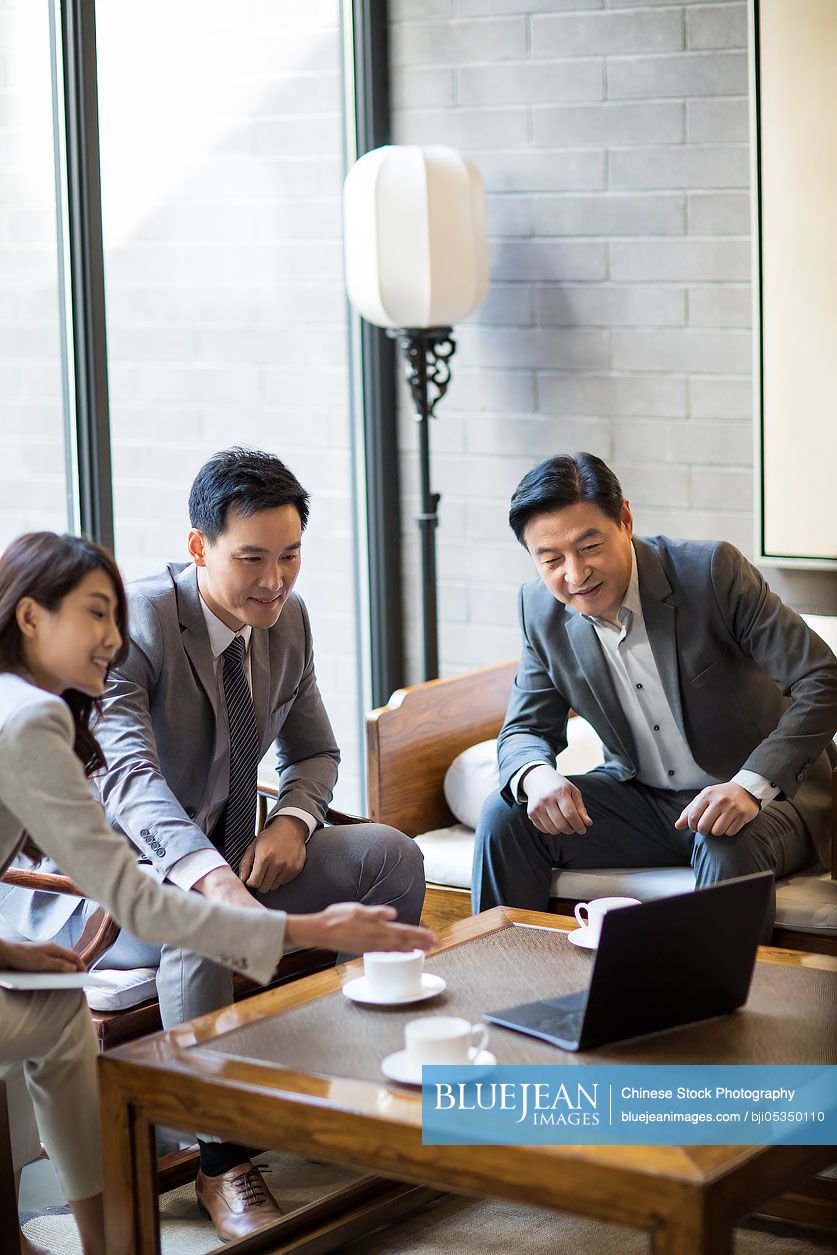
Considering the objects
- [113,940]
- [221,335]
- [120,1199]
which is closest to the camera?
[120,1199]

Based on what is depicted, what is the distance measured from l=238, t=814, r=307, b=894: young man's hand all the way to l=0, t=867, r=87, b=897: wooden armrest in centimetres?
29

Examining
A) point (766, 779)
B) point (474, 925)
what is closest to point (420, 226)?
point (766, 779)

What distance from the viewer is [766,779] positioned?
2.55 m

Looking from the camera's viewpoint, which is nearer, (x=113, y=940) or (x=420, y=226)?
(x=113, y=940)

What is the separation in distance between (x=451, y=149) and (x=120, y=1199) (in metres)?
2.43

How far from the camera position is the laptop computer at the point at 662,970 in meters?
1.66

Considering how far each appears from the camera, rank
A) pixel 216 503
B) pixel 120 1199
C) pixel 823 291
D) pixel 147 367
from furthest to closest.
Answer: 1. pixel 147 367
2. pixel 823 291
3. pixel 216 503
4. pixel 120 1199

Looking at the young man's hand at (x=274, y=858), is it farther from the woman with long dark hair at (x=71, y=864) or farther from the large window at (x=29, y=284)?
the large window at (x=29, y=284)

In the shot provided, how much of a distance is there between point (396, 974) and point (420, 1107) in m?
0.31

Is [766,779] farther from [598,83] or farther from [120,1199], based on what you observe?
[598,83]

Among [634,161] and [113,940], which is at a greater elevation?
[634,161]

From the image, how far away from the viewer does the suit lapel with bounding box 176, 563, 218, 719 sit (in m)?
2.47

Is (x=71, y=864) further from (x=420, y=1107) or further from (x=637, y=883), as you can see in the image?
(x=637, y=883)

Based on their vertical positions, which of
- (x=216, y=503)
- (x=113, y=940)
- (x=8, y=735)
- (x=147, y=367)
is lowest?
(x=113, y=940)
